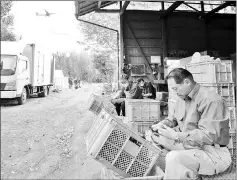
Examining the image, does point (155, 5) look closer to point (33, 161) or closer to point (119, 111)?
point (119, 111)

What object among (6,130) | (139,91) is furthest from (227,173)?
(139,91)

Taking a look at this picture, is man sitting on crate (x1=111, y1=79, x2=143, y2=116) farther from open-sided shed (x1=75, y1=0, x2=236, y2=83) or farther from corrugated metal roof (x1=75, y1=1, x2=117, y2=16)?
open-sided shed (x1=75, y1=0, x2=236, y2=83)

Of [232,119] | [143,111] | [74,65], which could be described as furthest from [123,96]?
[74,65]

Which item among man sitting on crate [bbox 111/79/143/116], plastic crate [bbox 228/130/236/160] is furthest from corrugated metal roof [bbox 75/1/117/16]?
plastic crate [bbox 228/130/236/160]

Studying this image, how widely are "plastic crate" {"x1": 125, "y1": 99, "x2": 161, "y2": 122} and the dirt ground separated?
113 cm

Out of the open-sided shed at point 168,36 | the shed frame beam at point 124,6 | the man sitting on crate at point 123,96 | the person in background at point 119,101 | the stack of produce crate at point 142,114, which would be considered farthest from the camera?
→ the open-sided shed at point 168,36

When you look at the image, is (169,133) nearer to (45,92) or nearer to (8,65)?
(45,92)

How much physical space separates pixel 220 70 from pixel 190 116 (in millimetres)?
1173

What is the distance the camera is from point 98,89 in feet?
7.38

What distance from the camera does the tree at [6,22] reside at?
1709 mm

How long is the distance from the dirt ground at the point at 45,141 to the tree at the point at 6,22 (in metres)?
0.54

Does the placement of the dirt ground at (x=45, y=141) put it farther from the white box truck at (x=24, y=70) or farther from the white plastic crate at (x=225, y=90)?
the white plastic crate at (x=225, y=90)

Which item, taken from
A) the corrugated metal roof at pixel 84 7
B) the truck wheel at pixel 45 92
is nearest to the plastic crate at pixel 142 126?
the truck wheel at pixel 45 92

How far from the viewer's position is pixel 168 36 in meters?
6.32
